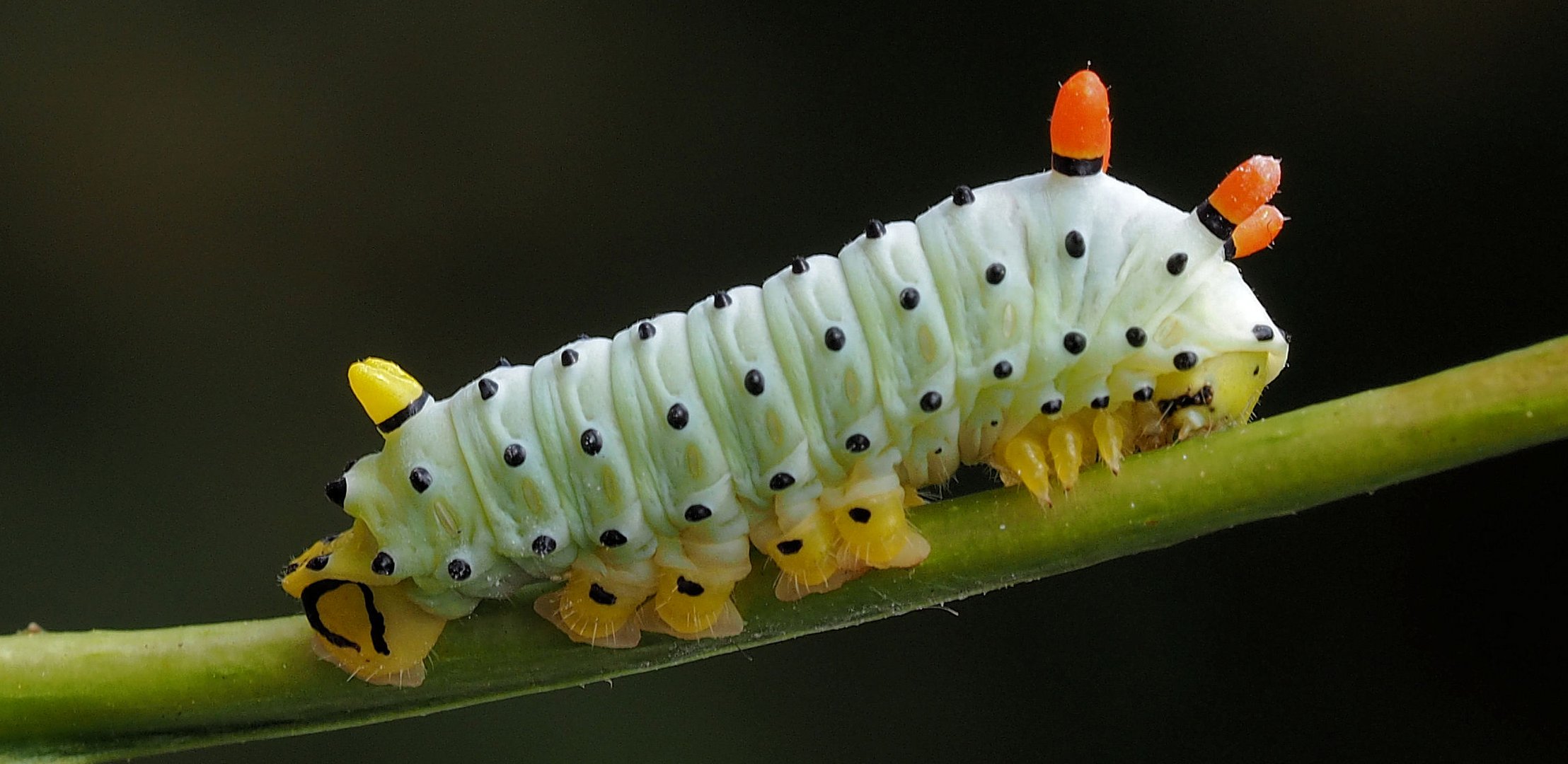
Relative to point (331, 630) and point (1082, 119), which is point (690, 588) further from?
point (1082, 119)

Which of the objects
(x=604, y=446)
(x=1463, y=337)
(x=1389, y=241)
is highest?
(x=604, y=446)

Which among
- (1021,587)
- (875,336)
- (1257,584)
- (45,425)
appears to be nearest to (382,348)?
(45,425)

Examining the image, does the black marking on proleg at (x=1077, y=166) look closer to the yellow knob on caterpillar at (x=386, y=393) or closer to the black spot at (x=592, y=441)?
the black spot at (x=592, y=441)

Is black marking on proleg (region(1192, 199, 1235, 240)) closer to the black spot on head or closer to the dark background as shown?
the black spot on head

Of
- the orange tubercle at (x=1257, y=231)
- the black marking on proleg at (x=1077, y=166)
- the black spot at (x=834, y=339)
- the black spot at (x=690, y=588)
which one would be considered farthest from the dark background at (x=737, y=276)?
the black spot at (x=690, y=588)

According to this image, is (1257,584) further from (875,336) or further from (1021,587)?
(875,336)

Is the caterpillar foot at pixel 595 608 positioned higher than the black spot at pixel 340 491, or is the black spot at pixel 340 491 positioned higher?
the black spot at pixel 340 491
